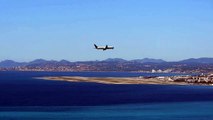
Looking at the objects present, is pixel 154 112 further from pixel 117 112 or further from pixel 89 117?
pixel 89 117

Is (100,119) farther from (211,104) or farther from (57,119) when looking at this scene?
(211,104)

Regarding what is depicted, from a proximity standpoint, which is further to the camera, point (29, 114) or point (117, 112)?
point (117, 112)

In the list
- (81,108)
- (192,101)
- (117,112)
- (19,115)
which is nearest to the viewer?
(19,115)

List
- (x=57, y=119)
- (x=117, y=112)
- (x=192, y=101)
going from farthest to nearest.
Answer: (x=192, y=101) < (x=117, y=112) < (x=57, y=119)

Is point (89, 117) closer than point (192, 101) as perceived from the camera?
Yes

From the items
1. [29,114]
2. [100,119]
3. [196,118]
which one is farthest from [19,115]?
[196,118]

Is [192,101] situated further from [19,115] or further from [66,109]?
[19,115]

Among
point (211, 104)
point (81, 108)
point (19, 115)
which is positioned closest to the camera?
point (19, 115)

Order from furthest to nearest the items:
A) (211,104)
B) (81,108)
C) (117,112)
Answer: (211,104)
(81,108)
(117,112)

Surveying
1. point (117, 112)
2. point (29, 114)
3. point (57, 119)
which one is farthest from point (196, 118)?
point (29, 114)
